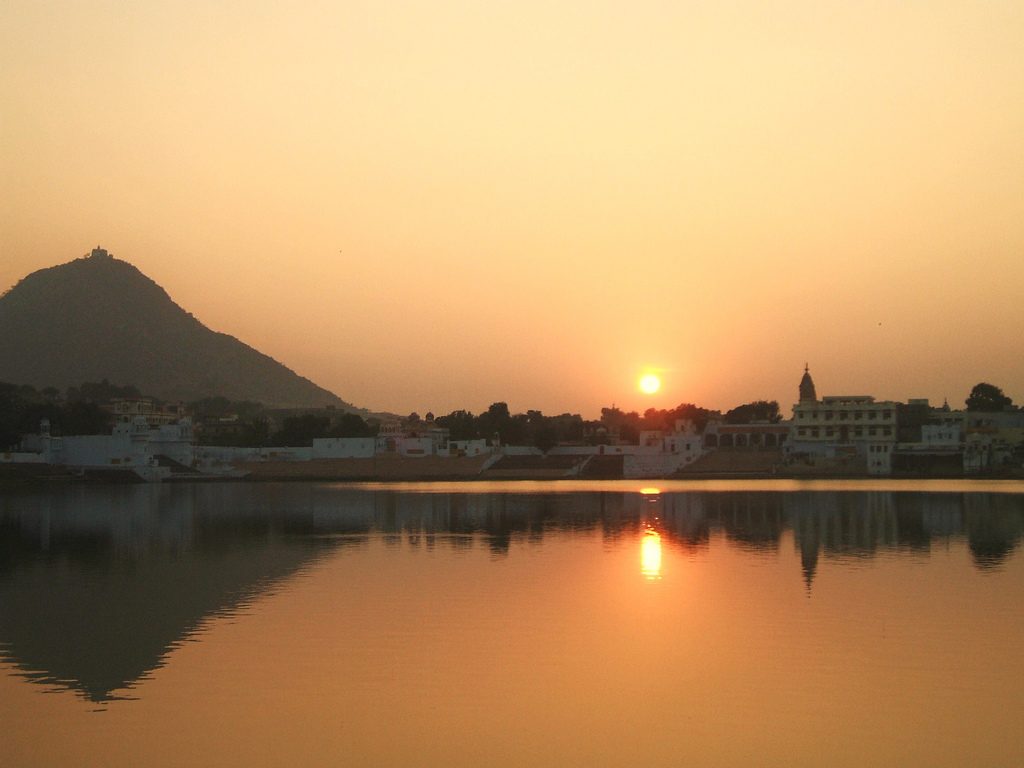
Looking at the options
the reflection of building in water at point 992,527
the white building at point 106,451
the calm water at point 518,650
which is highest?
the white building at point 106,451

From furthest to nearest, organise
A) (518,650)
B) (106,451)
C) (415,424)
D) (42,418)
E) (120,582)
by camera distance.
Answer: (415,424), (42,418), (106,451), (120,582), (518,650)

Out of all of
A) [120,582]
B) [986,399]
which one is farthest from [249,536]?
[986,399]

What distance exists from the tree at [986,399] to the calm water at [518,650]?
83372mm

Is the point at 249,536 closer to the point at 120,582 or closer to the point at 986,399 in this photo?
the point at 120,582

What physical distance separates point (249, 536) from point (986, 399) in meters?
93.6

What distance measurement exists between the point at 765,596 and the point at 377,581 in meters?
7.71

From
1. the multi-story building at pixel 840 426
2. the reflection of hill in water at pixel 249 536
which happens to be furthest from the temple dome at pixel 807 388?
the reflection of hill in water at pixel 249 536

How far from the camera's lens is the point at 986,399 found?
4412 inches

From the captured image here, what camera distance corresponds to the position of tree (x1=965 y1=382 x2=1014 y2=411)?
111 meters

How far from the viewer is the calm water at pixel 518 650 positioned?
449 inches

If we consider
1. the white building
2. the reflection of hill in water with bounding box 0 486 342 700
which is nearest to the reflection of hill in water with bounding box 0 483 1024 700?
the reflection of hill in water with bounding box 0 486 342 700

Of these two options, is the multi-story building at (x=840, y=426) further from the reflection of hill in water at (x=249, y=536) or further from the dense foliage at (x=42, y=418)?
the dense foliage at (x=42, y=418)

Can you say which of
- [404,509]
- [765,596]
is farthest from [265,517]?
[765,596]

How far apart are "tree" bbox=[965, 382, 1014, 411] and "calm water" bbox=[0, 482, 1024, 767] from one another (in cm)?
8337
